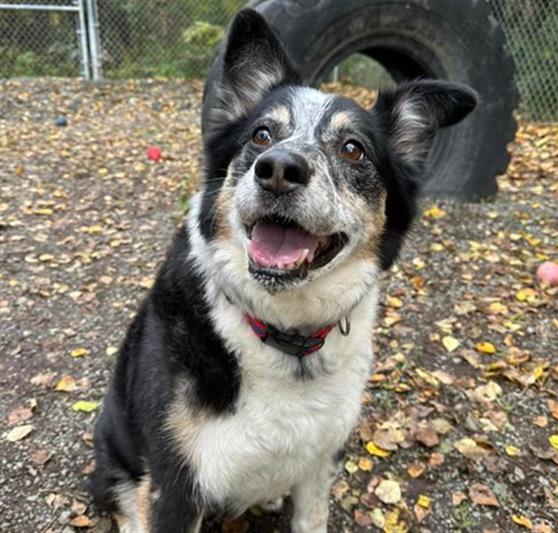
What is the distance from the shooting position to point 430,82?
231cm

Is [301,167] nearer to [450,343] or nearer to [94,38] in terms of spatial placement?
[450,343]

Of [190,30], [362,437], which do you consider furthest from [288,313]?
[190,30]

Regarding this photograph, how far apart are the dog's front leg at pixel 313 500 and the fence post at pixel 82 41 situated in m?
10.9

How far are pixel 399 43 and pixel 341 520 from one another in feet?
14.2

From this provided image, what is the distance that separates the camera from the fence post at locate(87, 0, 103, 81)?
11.0 m

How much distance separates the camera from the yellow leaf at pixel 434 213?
5.54m

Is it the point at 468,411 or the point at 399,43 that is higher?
the point at 399,43

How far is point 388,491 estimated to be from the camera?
9.04 ft

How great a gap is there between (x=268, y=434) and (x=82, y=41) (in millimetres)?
11158

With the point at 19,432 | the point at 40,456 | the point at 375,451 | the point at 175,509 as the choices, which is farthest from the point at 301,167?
the point at 19,432

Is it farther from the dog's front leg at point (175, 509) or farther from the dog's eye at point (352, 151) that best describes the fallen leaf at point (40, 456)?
the dog's eye at point (352, 151)

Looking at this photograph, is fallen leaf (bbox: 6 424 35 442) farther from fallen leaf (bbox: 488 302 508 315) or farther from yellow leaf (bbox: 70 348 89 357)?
fallen leaf (bbox: 488 302 508 315)

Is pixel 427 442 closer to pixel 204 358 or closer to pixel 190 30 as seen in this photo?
pixel 204 358

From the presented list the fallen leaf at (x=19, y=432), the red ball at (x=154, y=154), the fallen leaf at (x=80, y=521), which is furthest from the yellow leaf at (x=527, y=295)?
the red ball at (x=154, y=154)
